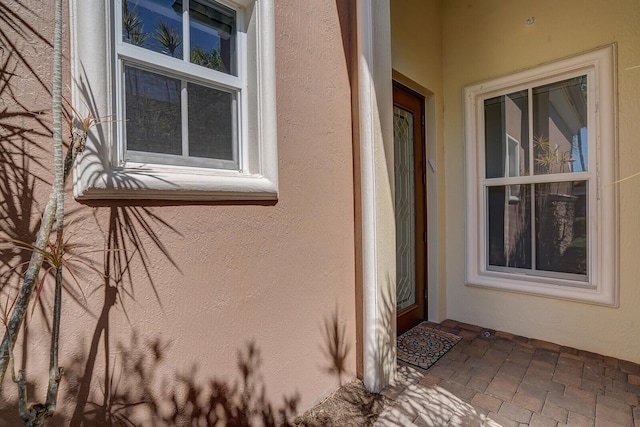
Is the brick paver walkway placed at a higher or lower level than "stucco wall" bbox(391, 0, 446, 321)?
lower

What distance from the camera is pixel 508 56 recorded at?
310 cm

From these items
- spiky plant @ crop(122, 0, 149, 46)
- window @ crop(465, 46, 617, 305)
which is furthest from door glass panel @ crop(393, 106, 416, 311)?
spiky plant @ crop(122, 0, 149, 46)

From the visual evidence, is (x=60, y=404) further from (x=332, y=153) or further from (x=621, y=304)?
(x=621, y=304)

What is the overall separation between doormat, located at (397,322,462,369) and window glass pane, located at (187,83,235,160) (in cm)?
229

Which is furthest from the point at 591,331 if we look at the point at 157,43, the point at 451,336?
the point at 157,43

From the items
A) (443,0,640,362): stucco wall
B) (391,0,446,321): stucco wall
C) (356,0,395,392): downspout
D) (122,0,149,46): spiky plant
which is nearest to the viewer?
(122,0,149,46): spiky plant

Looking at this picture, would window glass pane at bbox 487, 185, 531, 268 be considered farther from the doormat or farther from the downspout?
the downspout

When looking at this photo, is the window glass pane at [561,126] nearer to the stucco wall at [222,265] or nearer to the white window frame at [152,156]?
the stucco wall at [222,265]

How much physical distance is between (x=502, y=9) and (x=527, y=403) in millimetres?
3549

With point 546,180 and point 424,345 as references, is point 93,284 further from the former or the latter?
point 546,180

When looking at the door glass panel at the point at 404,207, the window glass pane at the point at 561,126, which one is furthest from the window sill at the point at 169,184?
the window glass pane at the point at 561,126

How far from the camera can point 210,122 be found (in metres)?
1.60

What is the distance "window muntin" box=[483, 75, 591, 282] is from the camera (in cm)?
284

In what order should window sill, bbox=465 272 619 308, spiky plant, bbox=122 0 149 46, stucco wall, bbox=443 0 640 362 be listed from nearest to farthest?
spiky plant, bbox=122 0 149 46 < stucco wall, bbox=443 0 640 362 < window sill, bbox=465 272 619 308
